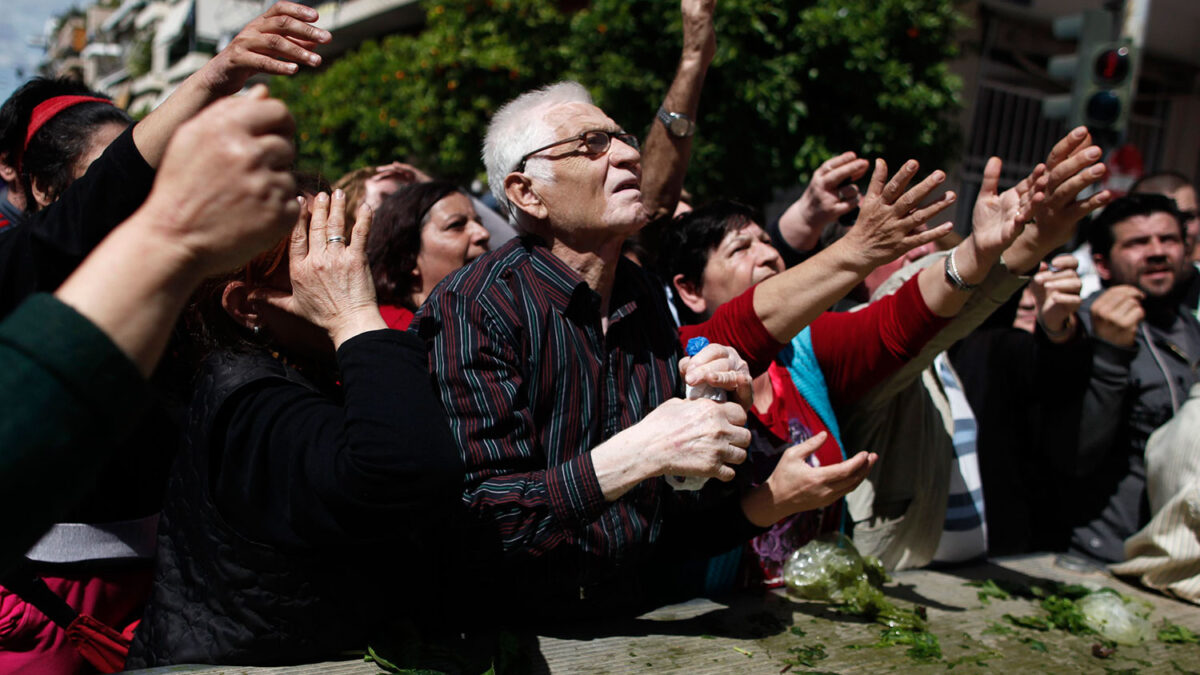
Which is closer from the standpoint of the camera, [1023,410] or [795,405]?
[795,405]

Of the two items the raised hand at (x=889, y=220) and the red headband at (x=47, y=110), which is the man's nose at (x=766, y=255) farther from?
the red headband at (x=47, y=110)

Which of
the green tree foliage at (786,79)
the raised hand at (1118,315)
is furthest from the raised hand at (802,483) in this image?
the green tree foliage at (786,79)

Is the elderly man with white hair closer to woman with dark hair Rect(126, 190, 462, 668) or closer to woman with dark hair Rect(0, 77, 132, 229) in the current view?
woman with dark hair Rect(126, 190, 462, 668)

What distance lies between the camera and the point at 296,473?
1.64 metres

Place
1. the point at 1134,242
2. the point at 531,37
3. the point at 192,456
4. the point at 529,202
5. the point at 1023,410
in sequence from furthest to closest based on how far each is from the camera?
the point at 531,37
the point at 1134,242
the point at 1023,410
the point at 529,202
the point at 192,456

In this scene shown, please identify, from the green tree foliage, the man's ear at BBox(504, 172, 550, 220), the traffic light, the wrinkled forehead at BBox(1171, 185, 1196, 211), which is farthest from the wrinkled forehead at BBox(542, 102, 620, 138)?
the traffic light

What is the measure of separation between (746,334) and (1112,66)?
5.50 metres

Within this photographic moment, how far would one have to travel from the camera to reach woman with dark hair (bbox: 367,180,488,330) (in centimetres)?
321

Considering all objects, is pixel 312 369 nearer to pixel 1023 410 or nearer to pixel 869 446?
pixel 869 446

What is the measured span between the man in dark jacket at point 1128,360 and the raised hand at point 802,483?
1635mm

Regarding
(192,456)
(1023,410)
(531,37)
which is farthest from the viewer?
(531,37)

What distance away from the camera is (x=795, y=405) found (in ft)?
8.62

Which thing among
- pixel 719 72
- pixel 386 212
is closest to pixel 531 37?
pixel 719 72

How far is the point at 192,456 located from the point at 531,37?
26.3ft
